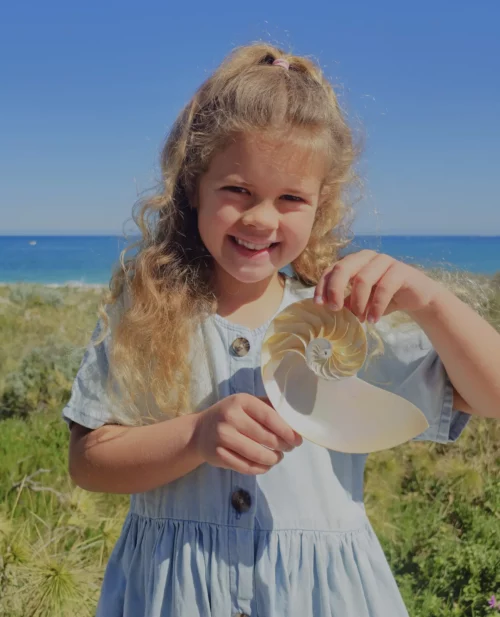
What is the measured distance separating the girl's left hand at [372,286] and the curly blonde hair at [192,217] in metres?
0.35

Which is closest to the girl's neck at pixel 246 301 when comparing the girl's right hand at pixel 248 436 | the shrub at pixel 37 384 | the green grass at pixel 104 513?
the girl's right hand at pixel 248 436

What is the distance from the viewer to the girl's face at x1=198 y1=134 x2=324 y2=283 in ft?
4.85

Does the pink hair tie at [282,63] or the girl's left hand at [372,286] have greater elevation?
the pink hair tie at [282,63]

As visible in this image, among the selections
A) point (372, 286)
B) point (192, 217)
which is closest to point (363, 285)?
point (372, 286)

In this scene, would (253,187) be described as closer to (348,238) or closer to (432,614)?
(348,238)

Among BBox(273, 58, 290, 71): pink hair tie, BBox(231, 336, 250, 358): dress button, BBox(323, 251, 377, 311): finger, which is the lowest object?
BBox(231, 336, 250, 358): dress button

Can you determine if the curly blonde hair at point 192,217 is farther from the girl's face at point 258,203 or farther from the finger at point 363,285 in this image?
the finger at point 363,285

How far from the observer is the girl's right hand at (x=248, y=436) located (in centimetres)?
131

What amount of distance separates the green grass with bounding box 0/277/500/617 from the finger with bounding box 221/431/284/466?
973 mm

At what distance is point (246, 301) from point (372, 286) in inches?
17.7

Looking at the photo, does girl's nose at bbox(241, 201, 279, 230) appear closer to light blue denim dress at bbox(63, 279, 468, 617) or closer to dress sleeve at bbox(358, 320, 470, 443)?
light blue denim dress at bbox(63, 279, 468, 617)

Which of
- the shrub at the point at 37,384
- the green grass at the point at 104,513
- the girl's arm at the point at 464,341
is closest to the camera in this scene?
the girl's arm at the point at 464,341

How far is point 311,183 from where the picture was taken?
60.9 inches

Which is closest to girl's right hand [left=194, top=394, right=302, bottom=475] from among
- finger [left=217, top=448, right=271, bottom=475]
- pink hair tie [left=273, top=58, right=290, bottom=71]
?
finger [left=217, top=448, right=271, bottom=475]
